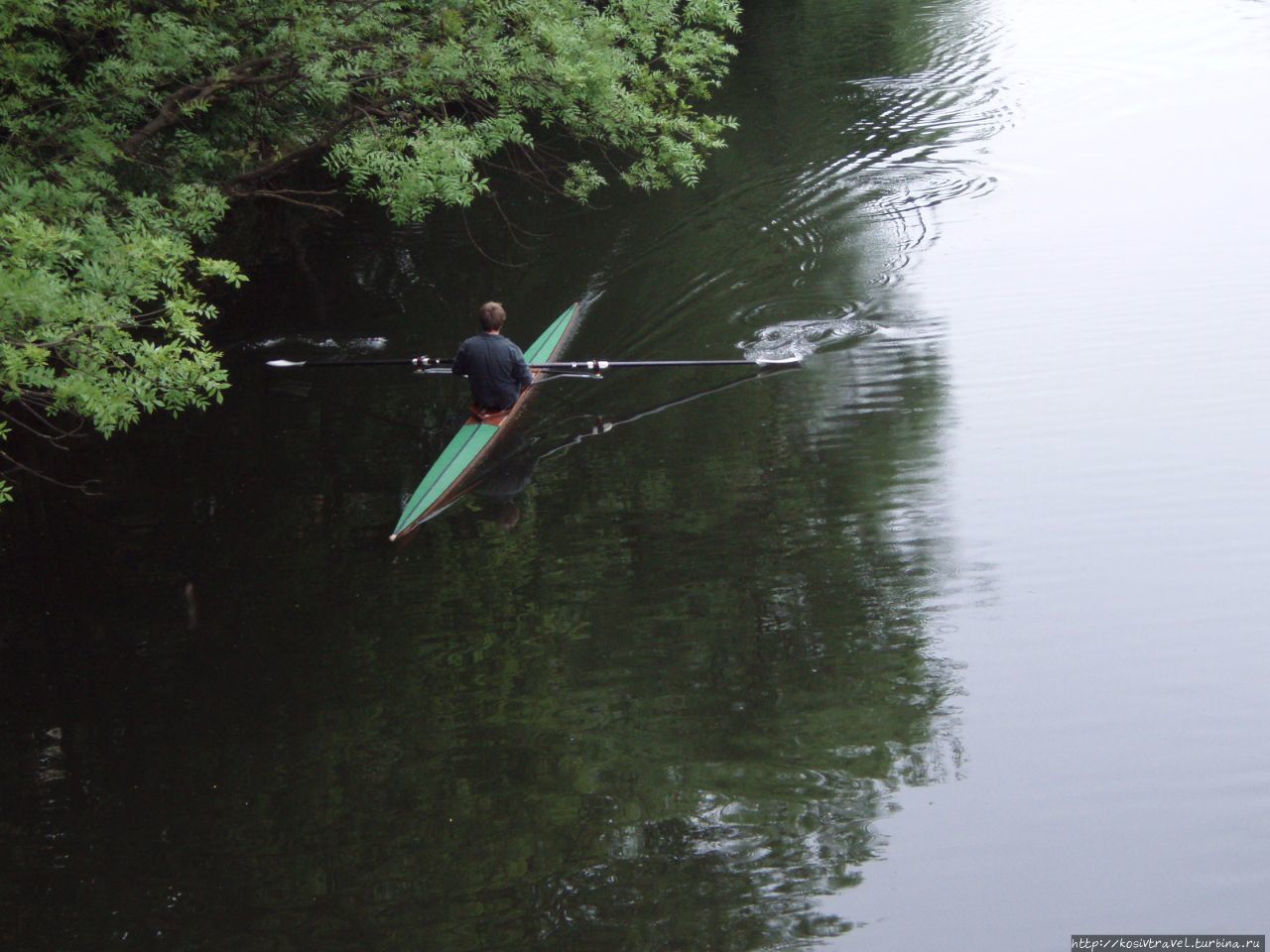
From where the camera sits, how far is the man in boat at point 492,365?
1040 centimetres

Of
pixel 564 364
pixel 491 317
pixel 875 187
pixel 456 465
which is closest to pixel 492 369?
pixel 491 317

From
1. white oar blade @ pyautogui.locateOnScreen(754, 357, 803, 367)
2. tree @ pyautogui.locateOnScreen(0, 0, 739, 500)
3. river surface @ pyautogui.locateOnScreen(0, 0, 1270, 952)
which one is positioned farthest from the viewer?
white oar blade @ pyautogui.locateOnScreen(754, 357, 803, 367)

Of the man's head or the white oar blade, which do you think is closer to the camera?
the man's head

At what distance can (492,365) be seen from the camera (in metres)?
10.4

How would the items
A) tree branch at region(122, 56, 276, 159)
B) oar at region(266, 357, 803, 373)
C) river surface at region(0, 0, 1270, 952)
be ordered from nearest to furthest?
river surface at region(0, 0, 1270, 952), tree branch at region(122, 56, 276, 159), oar at region(266, 357, 803, 373)

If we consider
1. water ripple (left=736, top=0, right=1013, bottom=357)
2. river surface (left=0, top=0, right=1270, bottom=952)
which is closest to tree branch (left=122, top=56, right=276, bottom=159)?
river surface (left=0, top=0, right=1270, bottom=952)

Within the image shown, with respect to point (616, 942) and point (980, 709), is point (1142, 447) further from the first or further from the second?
point (616, 942)

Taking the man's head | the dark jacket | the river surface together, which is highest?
A: the man's head

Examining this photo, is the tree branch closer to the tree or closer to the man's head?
the tree

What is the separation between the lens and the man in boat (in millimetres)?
10398

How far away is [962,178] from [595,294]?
21.1 feet

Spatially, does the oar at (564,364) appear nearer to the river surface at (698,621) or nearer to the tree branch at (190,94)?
the river surface at (698,621)

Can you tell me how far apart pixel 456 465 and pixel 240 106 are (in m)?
4.34

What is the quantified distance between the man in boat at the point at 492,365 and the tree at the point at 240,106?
3.95 ft
